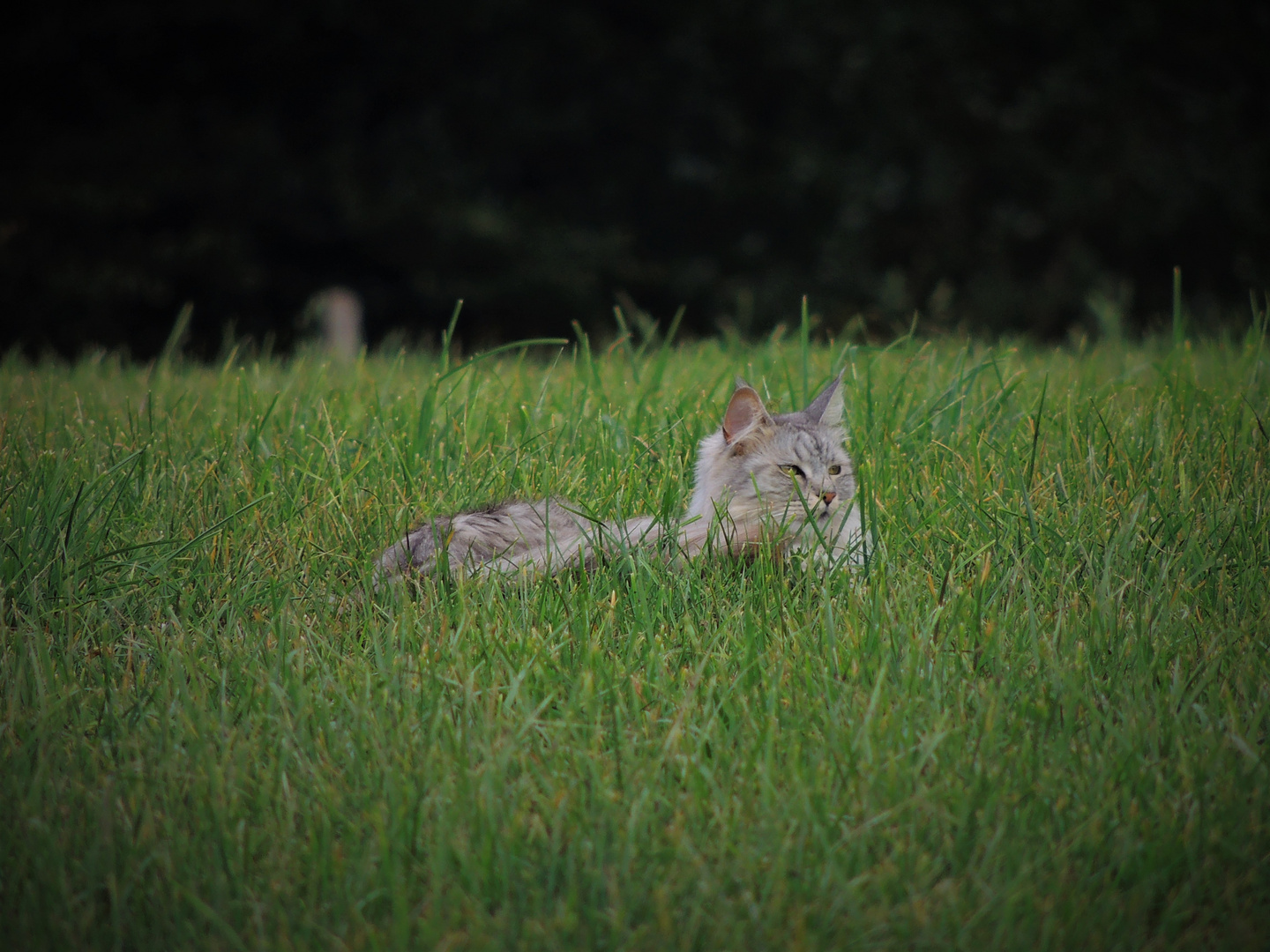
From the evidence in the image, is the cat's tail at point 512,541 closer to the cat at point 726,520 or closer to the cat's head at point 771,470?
the cat at point 726,520

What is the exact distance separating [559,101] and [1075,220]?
25.5ft

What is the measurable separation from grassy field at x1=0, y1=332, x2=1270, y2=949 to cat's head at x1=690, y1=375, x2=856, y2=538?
0.56 feet

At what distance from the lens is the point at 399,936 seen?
1617mm

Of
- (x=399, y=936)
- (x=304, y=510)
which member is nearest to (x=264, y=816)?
(x=399, y=936)

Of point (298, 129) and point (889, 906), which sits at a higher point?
point (298, 129)

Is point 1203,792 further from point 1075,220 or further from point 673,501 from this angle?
point 1075,220

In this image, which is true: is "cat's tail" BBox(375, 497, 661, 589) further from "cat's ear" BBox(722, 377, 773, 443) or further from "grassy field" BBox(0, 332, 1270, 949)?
"cat's ear" BBox(722, 377, 773, 443)

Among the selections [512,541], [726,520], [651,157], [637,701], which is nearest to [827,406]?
[726,520]

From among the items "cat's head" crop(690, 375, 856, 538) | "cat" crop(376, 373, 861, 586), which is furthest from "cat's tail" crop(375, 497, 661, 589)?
"cat's head" crop(690, 375, 856, 538)

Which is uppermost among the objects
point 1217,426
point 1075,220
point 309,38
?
point 309,38

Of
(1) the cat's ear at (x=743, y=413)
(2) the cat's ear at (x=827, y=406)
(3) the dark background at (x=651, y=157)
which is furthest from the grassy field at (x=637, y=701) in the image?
(3) the dark background at (x=651, y=157)

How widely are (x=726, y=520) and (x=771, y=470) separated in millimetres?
220

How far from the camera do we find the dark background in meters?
12.9

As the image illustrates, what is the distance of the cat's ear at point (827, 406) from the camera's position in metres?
3.25
